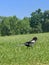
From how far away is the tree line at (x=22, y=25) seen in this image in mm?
86025

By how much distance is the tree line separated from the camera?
282 feet

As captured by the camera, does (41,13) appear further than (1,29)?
Yes

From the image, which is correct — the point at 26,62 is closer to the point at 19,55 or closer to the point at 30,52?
the point at 19,55

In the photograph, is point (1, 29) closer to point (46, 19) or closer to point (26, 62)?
point (46, 19)

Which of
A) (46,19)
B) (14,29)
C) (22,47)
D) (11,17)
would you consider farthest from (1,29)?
(22,47)

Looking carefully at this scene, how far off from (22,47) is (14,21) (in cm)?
7957

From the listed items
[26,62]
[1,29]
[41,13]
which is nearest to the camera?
[26,62]

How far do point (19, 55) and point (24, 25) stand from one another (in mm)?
80769

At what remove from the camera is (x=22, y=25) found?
90.3 metres

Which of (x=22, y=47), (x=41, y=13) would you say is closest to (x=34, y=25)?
(x=41, y=13)

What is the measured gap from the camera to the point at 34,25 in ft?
306

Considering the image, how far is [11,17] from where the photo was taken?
9550cm

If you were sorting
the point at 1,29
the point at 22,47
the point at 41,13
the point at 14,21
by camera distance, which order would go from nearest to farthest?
the point at 22,47
the point at 1,29
the point at 14,21
the point at 41,13

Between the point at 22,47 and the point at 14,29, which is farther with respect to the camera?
the point at 14,29
